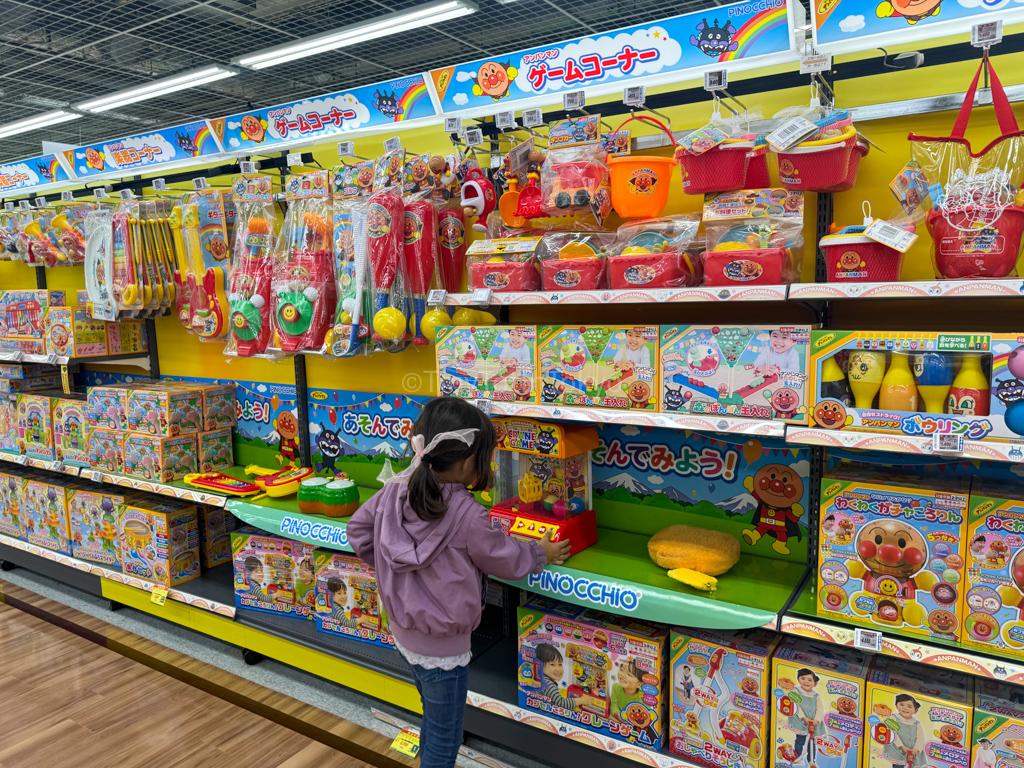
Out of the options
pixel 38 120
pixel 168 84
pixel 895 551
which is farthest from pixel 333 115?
pixel 38 120

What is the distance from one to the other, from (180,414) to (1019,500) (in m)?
3.55

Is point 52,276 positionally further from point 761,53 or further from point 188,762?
point 761,53

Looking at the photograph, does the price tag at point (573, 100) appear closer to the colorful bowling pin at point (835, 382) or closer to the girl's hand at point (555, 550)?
the colorful bowling pin at point (835, 382)

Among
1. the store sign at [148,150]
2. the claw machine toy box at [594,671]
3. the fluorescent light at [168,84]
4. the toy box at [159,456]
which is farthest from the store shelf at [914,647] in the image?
the fluorescent light at [168,84]

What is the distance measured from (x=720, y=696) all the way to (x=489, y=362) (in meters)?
1.27

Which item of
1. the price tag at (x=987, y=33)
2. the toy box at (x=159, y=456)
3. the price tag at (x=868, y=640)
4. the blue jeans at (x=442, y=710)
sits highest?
the price tag at (x=987, y=33)

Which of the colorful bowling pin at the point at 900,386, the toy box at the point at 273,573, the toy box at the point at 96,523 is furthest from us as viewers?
the toy box at the point at 96,523

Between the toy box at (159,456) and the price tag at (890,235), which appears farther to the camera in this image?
the toy box at (159,456)

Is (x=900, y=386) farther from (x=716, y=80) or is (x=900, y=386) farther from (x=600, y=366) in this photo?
(x=716, y=80)

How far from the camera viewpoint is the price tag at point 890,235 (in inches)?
65.4

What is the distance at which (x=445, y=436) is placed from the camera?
6.34 ft

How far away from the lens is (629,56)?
2211mm

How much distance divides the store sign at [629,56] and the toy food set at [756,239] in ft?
1.41

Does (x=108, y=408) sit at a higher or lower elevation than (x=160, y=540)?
higher
